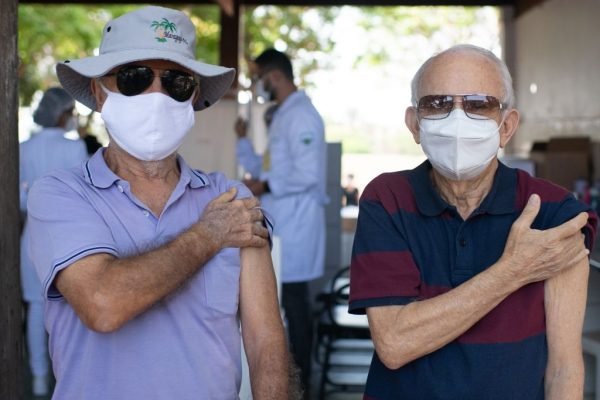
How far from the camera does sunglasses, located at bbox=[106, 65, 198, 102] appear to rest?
6.57 feet

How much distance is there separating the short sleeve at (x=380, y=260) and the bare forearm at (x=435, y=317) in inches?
1.4

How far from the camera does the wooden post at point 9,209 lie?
105 inches

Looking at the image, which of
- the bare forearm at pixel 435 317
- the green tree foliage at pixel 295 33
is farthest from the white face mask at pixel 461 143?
the green tree foliage at pixel 295 33

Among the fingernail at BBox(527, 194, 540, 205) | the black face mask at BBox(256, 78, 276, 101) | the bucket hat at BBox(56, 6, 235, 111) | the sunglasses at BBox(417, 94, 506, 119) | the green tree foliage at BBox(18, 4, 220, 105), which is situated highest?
the green tree foliage at BBox(18, 4, 220, 105)

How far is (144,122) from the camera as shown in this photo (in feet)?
6.52

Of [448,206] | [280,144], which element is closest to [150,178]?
[448,206]

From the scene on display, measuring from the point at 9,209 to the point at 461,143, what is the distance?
52.6 inches

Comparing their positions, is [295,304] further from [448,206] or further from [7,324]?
[448,206]

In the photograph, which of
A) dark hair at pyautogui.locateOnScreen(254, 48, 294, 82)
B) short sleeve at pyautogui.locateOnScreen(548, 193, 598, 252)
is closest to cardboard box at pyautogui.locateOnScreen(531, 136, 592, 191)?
dark hair at pyautogui.locateOnScreen(254, 48, 294, 82)

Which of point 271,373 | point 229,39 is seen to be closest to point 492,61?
point 271,373

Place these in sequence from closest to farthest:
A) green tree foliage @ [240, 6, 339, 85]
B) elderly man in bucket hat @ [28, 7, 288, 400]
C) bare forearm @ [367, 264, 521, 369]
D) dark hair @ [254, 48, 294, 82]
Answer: elderly man in bucket hat @ [28, 7, 288, 400] → bare forearm @ [367, 264, 521, 369] → dark hair @ [254, 48, 294, 82] → green tree foliage @ [240, 6, 339, 85]

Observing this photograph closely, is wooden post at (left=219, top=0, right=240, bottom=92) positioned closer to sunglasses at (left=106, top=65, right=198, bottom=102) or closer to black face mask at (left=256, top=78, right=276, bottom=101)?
black face mask at (left=256, top=78, right=276, bottom=101)

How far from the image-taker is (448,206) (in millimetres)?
2125

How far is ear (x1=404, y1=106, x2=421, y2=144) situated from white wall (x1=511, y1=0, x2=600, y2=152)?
25.1 feet
